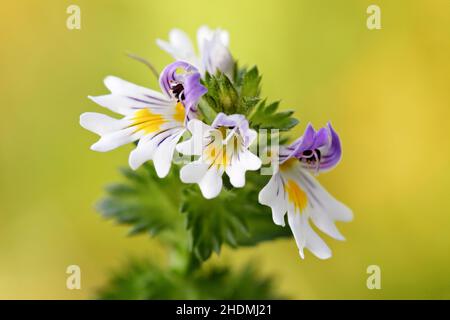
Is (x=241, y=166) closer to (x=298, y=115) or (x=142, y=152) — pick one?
(x=142, y=152)

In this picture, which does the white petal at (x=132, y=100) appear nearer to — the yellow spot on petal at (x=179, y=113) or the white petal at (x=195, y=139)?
the yellow spot on petal at (x=179, y=113)

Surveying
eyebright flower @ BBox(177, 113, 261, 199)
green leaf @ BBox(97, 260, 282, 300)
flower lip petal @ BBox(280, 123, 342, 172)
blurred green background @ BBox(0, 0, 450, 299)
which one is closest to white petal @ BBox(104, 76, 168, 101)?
eyebright flower @ BBox(177, 113, 261, 199)

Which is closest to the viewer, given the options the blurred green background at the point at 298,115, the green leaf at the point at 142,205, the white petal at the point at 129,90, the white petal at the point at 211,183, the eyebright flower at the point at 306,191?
the white petal at the point at 211,183

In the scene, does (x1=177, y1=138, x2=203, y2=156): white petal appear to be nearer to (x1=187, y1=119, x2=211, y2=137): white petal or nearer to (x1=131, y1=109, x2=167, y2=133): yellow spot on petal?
(x1=187, y1=119, x2=211, y2=137): white petal

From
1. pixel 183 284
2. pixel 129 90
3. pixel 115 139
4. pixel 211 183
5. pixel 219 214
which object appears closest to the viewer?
pixel 211 183

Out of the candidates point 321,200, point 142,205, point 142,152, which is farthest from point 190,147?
point 142,205

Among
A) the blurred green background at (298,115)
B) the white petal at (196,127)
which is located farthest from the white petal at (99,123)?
the blurred green background at (298,115)

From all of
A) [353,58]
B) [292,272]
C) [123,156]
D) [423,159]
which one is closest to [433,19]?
[353,58]

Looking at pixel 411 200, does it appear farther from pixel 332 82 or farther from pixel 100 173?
pixel 100 173
